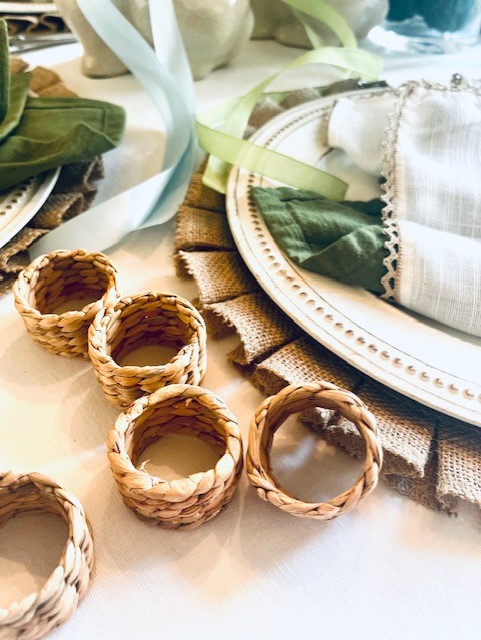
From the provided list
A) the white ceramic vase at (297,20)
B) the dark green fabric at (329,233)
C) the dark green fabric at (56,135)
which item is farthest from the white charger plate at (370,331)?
the white ceramic vase at (297,20)

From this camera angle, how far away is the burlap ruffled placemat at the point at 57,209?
44cm

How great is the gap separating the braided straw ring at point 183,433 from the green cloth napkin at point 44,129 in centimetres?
24

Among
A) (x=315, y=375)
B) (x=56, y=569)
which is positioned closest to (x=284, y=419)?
(x=315, y=375)

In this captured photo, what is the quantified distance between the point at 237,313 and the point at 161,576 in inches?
6.7

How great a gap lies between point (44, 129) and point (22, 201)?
0.08 m

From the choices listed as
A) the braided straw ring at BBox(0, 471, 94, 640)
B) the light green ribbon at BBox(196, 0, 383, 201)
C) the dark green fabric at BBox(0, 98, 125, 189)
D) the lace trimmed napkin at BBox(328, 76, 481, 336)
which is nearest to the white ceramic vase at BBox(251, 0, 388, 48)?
the light green ribbon at BBox(196, 0, 383, 201)

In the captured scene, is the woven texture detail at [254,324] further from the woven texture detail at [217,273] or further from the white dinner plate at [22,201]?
the white dinner plate at [22,201]

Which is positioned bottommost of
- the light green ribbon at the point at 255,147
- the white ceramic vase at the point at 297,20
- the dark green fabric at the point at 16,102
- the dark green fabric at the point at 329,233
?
the dark green fabric at the point at 329,233

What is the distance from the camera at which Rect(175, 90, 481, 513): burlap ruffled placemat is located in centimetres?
32

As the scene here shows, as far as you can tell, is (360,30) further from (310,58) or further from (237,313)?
(237,313)

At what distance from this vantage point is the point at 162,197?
0.52m

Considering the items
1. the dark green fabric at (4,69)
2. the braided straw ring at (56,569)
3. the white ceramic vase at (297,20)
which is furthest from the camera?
the white ceramic vase at (297,20)

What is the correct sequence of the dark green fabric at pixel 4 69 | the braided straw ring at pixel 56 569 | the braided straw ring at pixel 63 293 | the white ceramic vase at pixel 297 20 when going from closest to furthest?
the braided straw ring at pixel 56 569 < the braided straw ring at pixel 63 293 < the dark green fabric at pixel 4 69 < the white ceramic vase at pixel 297 20

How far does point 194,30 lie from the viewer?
1.93 feet
